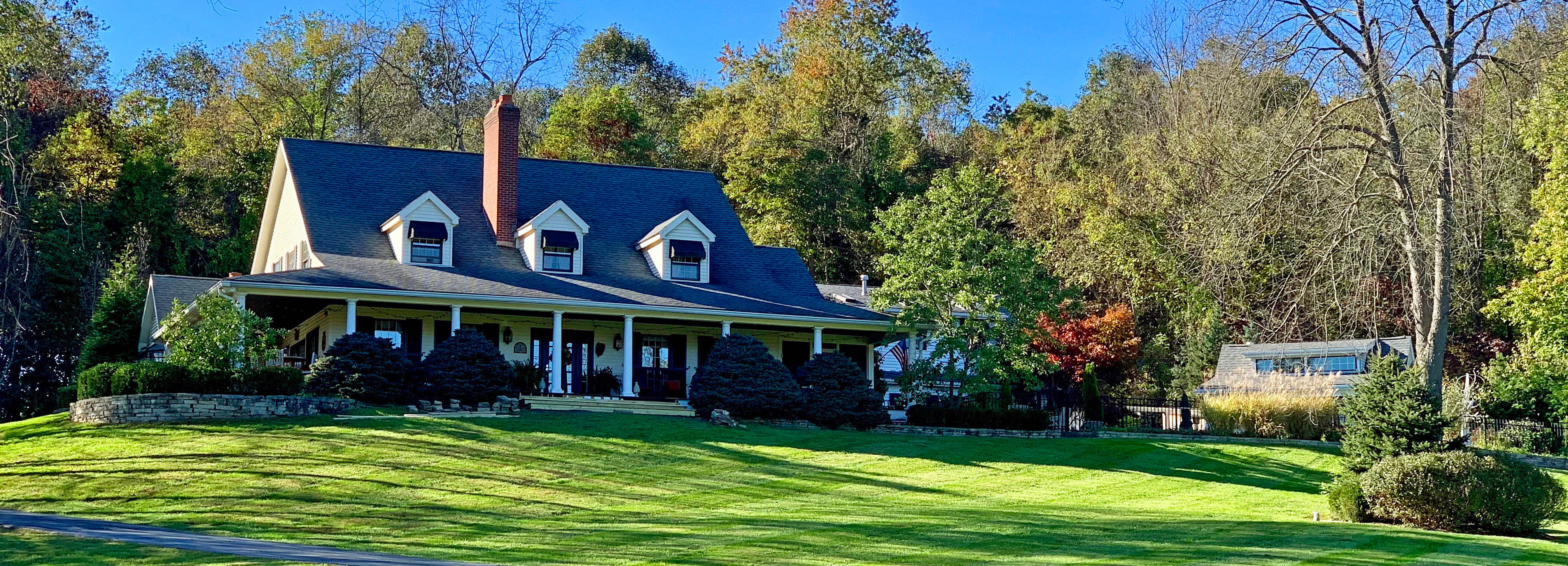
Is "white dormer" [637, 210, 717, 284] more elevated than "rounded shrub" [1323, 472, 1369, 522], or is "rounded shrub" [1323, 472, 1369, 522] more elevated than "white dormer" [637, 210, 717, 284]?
"white dormer" [637, 210, 717, 284]

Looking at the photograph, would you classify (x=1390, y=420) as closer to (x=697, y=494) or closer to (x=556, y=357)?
(x=697, y=494)

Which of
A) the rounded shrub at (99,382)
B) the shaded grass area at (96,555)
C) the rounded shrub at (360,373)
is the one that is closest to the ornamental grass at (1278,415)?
the rounded shrub at (360,373)

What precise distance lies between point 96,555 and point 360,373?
14227 millimetres

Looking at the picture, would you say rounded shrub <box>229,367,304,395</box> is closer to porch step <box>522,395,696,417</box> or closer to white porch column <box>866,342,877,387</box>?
porch step <box>522,395,696,417</box>

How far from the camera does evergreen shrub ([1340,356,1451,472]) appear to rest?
2311 centimetres

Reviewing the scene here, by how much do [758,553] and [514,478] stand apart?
7.81m

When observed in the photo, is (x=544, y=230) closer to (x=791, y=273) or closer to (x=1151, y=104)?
(x=791, y=273)

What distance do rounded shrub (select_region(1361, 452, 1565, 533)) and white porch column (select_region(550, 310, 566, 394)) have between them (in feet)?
59.4

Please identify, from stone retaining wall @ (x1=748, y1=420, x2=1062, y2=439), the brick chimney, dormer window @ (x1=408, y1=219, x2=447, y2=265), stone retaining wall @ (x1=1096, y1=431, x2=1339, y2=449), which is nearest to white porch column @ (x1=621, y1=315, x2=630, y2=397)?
the brick chimney

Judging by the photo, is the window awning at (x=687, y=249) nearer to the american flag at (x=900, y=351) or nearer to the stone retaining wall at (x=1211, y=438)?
the american flag at (x=900, y=351)

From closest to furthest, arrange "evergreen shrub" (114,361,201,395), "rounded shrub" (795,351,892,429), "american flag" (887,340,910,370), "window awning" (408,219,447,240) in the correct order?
1. "evergreen shrub" (114,361,201,395)
2. "rounded shrub" (795,351,892,429)
3. "window awning" (408,219,447,240)
4. "american flag" (887,340,910,370)

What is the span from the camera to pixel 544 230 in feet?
112

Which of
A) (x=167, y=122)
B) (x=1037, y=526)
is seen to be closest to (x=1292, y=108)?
(x=1037, y=526)

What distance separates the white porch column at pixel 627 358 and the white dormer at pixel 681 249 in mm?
1998
